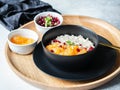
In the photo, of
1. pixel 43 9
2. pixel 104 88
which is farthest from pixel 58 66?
pixel 43 9

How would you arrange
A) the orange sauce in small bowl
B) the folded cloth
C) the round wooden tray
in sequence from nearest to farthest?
the round wooden tray → the orange sauce in small bowl → the folded cloth

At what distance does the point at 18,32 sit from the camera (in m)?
1.17

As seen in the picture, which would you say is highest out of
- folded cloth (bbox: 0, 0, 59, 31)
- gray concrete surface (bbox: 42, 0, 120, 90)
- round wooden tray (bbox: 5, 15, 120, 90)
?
round wooden tray (bbox: 5, 15, 120, 90)

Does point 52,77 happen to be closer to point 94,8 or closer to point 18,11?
point 18,11

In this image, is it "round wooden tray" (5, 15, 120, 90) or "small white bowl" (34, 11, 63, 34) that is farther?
"small white bowl" (34, 11, 63, 34)

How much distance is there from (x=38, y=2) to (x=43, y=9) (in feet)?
0.24

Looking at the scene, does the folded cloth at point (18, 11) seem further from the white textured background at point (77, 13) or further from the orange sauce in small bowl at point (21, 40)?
the orange sauce in small bowl at point (21, 40)

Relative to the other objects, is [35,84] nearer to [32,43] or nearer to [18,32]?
[32,43]

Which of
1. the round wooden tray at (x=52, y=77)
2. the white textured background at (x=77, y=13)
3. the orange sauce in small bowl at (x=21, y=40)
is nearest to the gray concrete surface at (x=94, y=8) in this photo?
the white textured background at (x=77, y=13)

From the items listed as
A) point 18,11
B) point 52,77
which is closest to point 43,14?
point 18,11

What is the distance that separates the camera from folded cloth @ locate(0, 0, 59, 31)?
1293mm

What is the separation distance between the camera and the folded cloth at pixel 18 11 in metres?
1.29

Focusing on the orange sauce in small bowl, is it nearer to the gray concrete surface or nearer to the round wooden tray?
the round wooden tray

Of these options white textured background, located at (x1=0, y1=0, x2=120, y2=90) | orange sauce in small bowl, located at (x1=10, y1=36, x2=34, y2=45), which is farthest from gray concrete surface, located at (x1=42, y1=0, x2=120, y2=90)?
orange sauce in small bowl, located at (x1=10, y1=36, x2=34, y2=45)
